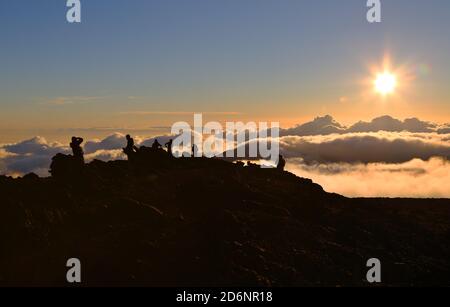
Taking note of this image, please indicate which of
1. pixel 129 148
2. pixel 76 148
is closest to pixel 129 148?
pixel 129 148

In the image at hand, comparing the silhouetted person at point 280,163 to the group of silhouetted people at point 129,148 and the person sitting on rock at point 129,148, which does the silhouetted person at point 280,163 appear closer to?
the group of silhouetted people at point 129,148

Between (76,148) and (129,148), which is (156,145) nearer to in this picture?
(129,148)

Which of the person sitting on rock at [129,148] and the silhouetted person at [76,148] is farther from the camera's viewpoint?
the person sitting on rock at [129,148]

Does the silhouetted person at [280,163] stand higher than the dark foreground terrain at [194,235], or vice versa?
the silhouetted person at [280,163]

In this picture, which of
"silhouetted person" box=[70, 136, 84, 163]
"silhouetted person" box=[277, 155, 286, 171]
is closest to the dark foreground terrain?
"silhouetted person" box=[70, 136, 84, 163]

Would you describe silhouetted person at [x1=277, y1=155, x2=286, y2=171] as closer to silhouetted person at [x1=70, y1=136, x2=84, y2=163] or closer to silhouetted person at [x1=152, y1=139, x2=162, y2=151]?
silhouetted person at [x1=152, y1=139, x2=162, y2=151]

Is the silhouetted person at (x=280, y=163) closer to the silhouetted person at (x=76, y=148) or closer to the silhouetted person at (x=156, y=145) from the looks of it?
the silhouetted person at (x=156, y=145)

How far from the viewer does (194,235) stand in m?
43.6

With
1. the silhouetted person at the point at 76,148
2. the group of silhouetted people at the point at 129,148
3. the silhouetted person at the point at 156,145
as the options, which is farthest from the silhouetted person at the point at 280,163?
the silhouetted person at the point at 76,148

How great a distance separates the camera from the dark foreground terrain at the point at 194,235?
37.2 m

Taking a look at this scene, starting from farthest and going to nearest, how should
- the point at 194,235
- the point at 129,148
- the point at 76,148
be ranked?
the point at 129,148 < the point at 76,148 < the point at 194,235

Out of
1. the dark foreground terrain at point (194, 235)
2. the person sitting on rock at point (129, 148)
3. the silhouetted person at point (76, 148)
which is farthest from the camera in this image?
the person sitting on rock at point (129, 148)

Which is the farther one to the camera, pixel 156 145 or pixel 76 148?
pixel 156 145

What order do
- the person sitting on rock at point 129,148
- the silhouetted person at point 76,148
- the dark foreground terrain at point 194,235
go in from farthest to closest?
1. the person sitting on rock at point 129,148
2. the silhouetted person at point 76,148
3. the dark foreground terrain at point 194,235
